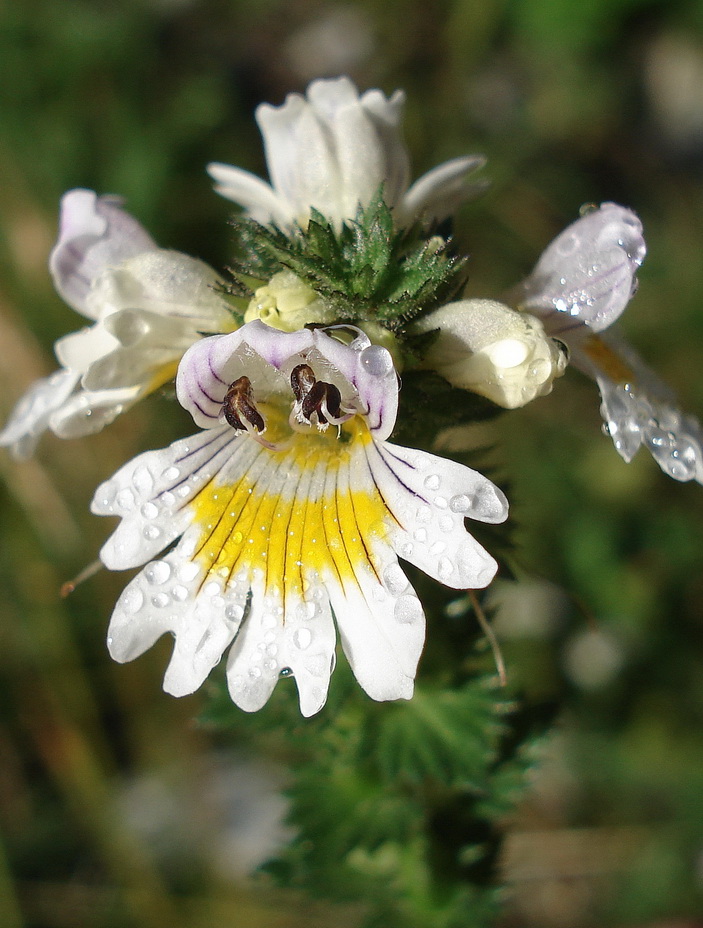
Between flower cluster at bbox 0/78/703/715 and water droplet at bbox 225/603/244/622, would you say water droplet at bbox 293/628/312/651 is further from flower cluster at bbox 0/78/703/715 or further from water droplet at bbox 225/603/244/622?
water droplet at bbox 225/603/244/622

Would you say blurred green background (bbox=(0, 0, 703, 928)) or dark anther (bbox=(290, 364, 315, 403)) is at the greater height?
dark anther (bbox=(290, 364, 315, 403))

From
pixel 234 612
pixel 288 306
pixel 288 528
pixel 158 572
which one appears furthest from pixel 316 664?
pixel 288 306

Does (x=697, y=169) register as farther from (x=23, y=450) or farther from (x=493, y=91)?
(x=23, y=450)

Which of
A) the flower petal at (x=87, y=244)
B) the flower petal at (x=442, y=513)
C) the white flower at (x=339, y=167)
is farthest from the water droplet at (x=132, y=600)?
the white flower at (x=339, y=167)

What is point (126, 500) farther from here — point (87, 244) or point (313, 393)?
point (87, 244)

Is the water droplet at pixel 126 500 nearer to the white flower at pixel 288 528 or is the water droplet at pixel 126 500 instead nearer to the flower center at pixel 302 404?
the white flower at pixel 288 528

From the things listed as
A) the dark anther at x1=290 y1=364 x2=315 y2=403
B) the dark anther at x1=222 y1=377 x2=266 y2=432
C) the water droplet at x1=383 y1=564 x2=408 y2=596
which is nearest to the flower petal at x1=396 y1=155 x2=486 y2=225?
the dark anther at x1=290 y1=364 x2=315 y2=403
